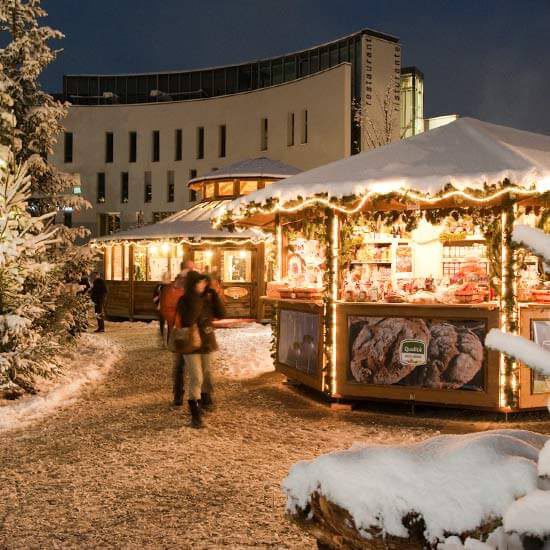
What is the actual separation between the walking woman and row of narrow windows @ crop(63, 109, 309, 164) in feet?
80.8

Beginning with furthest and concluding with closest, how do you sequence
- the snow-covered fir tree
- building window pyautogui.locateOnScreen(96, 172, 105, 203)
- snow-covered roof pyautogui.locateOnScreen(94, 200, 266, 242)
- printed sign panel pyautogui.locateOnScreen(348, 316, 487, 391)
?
Result: building window pyautogui.locateOnScreen(96, 172, 105, 203) < snow-covered roof pyautogui.locateOnScreen(94, 200, 266, 242) < the snow-covered fir tree < printed sign panel pyautogui.locateOnScreen(348, 316, 487, 391)

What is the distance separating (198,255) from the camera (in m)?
22.9

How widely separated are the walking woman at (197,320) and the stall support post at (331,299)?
149 cm

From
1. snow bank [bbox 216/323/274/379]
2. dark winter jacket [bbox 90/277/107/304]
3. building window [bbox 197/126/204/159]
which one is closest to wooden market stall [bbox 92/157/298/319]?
dark winter jacket [bbox 90/277/107/304]

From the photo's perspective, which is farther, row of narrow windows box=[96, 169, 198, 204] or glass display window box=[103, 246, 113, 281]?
row of narrow windows box=[96, 169, 198, 204]

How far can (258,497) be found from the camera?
5.24 m

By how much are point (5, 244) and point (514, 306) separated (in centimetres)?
657

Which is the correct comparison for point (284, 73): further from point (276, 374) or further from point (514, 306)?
point (514, 306)

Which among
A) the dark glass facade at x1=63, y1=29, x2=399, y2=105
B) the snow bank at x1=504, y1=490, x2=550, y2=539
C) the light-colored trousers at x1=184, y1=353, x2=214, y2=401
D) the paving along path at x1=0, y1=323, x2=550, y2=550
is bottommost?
the paving along path at x1=0, y1=323, x2=550, y2=550

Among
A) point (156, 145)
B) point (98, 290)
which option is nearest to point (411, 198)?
point (98, 290)

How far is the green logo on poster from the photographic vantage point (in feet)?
27.6

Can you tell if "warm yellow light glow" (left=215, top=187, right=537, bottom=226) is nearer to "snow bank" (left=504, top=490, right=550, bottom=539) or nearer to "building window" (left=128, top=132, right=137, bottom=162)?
"snow bank" (left=504, top=490, right=550, bottom=539)

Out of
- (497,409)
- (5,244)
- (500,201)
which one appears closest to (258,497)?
(497,409)

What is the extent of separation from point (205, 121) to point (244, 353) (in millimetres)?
24167
